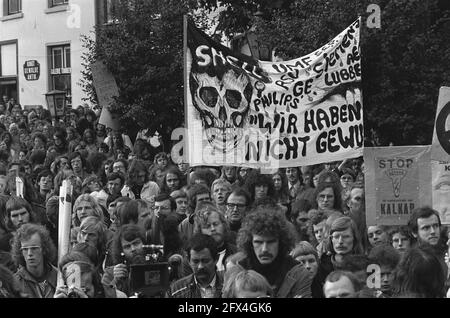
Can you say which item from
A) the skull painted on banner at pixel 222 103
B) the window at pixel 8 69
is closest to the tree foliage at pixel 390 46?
the skull painted on banner at pixel 222 103

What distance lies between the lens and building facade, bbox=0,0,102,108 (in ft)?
94.0

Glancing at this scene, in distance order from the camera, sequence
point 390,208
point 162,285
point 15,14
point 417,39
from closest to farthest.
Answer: point 162,285, point 390,208, point 417,39, point 15,14

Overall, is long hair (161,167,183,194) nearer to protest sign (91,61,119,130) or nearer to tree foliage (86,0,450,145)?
tree foliage (86,0,450,145)

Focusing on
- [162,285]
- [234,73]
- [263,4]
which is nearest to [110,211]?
[234,73]

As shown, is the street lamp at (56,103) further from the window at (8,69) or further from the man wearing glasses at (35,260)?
the man wearing glasses at (35,260)

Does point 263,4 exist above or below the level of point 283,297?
above

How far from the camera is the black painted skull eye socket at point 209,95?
10359 mm

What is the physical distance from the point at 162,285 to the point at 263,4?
11.3m

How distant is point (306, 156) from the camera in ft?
33.2

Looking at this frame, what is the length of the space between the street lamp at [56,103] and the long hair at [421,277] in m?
16.7

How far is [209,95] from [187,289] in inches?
138

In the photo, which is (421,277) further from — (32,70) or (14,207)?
(32,70)

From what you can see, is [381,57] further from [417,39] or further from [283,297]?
[283,297]

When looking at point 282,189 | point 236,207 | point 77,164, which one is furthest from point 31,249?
point 77,164
